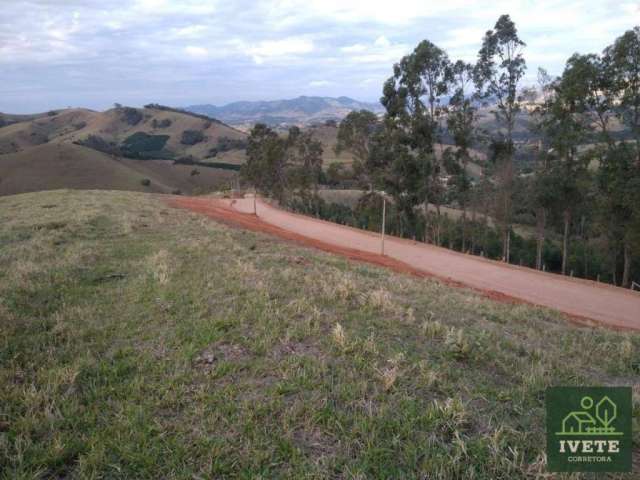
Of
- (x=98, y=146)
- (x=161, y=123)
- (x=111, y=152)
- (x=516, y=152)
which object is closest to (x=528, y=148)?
(x=516, y=152)

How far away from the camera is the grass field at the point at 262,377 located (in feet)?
9.91

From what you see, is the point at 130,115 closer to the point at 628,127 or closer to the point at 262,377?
the point at 628,127

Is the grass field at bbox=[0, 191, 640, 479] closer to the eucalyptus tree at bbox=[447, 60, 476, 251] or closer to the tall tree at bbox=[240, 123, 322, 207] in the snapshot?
the eucalyptus tree at bbox=[447, 60, 476, 251]

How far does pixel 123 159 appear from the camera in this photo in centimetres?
9694

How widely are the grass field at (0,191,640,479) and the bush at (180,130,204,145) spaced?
136 metres

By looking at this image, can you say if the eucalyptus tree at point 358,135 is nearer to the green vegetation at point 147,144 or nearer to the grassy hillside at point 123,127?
the green vegetation at point 147,144

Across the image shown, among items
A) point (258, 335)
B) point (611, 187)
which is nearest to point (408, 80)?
point (611, 187)

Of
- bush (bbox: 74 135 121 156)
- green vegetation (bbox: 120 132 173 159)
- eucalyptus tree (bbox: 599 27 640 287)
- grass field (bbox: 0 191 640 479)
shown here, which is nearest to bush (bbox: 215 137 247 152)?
green vegetation (bbox: 120 132 173 159)

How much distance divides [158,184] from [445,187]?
66.4 meters

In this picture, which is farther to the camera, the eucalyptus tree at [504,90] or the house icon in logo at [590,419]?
the eucalyptus tree at [504,90]

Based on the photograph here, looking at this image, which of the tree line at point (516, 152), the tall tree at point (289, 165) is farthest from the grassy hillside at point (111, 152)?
the tree line at point (516, 152)

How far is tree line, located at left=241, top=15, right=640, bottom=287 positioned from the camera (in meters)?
22.3

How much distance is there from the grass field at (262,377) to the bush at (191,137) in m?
136

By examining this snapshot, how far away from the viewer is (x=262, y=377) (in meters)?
4.15
